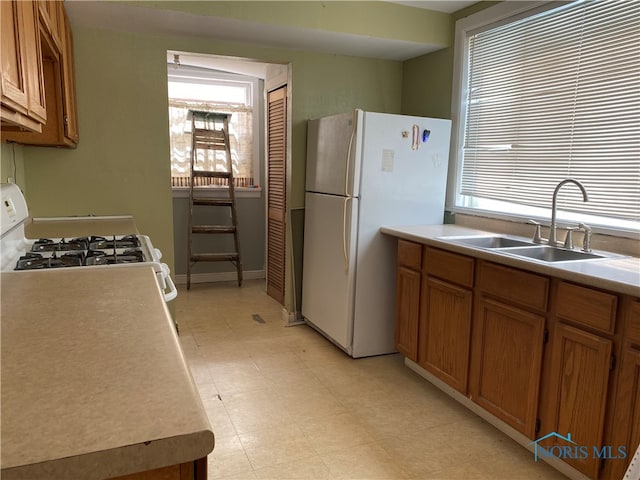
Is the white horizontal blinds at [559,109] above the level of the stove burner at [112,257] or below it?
above

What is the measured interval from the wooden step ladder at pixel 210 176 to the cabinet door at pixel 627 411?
12.5ft

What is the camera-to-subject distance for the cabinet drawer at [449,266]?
224 cm

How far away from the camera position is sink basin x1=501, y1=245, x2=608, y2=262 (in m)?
2.17

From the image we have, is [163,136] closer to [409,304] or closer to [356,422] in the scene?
[409,304]

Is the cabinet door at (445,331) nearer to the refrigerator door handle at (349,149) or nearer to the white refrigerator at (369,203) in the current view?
the white refrigerator at (369,203)

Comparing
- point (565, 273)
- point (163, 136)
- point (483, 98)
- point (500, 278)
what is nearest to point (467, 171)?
point (483, 98)

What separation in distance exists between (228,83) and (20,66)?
12.7 ft

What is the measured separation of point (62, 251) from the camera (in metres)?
1.87

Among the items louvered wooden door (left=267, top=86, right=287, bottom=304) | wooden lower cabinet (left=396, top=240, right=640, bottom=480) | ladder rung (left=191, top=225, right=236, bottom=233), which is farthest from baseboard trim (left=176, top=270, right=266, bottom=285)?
wooden lower cabinet (left=396, top=240, right=640, bottom=480)

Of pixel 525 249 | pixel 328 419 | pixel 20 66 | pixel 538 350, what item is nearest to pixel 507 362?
pixel 538 350

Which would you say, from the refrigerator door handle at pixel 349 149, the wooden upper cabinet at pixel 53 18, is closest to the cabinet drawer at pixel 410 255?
the refrigerator door handle at pixel 349 149

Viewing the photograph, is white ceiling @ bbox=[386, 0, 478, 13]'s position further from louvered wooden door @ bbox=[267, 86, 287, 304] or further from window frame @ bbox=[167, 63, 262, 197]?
window frame @ bbox=[167, 63, 262, 197]

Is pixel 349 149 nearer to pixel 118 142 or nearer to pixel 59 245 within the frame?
pixel 118 142

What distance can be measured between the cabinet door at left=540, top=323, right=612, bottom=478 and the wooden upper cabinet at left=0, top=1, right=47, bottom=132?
6.39ft
